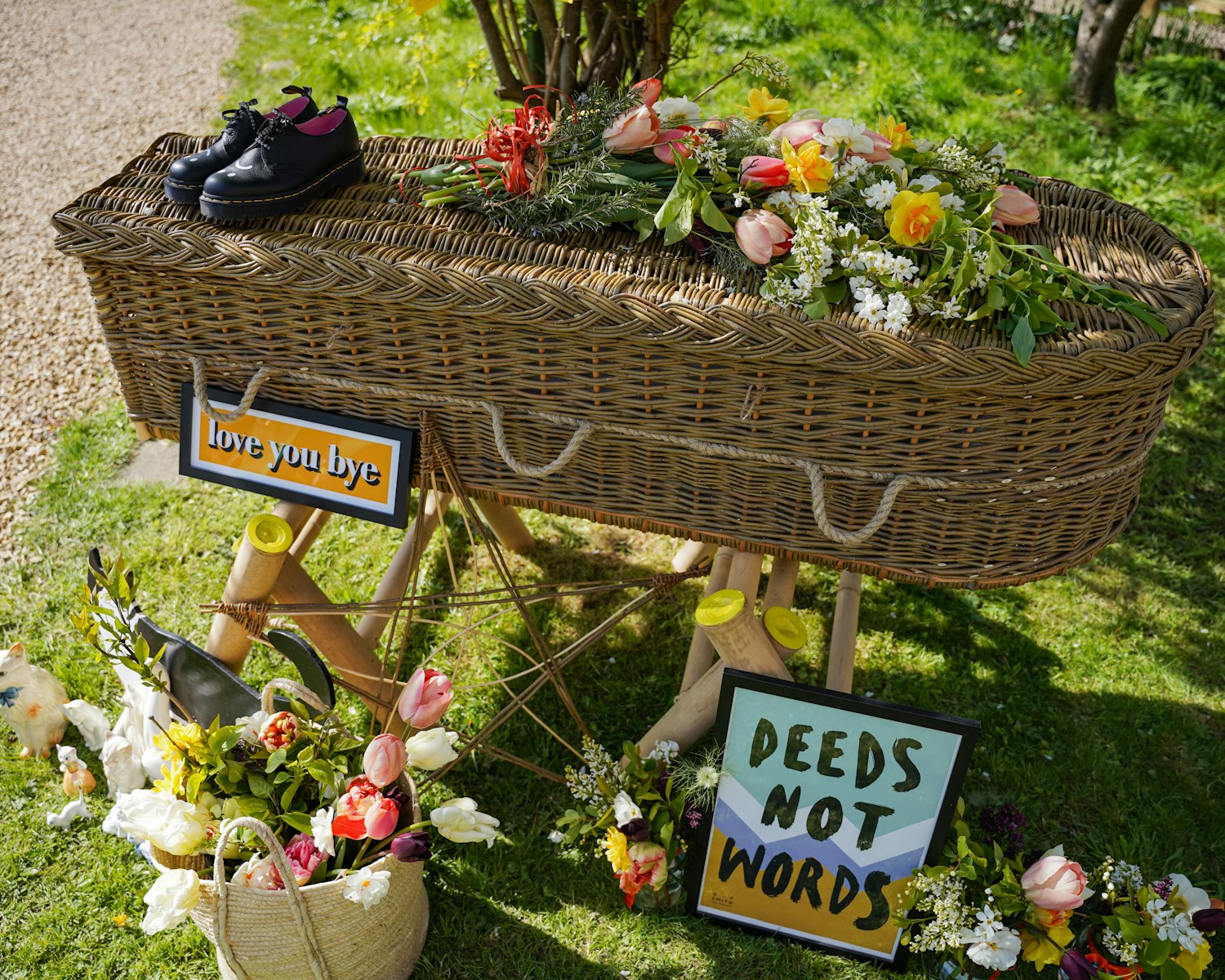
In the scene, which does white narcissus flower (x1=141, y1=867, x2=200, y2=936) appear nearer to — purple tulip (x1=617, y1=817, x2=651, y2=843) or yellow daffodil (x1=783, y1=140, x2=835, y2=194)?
purple tulip (x1=617, y1=817, x2=651, y2=843)

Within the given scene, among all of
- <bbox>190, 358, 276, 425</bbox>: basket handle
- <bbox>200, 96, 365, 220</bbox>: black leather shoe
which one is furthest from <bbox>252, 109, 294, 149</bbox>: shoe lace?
<bbox>190, 358, 276, 425</bbox>: basket handle

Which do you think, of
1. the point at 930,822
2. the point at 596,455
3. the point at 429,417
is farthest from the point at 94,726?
the point at 930,822

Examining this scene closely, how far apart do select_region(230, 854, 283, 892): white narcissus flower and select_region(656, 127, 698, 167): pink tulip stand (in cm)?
126

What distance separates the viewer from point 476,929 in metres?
1.85

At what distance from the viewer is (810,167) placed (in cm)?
150

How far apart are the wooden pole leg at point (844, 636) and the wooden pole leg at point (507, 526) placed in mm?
868

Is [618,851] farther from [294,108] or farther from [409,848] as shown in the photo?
[294,108]

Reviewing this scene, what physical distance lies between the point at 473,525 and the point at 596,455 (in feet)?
1.09

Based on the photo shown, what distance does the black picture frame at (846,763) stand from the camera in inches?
63.5

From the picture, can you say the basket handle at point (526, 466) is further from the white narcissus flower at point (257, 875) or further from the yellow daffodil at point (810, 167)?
the white narcissus flower at point (257, 875)

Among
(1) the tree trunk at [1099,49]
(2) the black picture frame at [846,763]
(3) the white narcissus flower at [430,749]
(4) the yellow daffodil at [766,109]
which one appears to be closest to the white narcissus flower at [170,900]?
(3) the white narcissus flower at [430,749]

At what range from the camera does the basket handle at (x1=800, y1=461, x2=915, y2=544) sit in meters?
1.46

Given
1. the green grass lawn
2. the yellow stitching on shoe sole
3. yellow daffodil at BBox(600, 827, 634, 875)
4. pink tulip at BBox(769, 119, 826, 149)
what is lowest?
the green grass lawn

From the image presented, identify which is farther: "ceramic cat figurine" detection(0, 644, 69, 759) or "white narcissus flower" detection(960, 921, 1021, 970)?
"ceramic cat figurine" detection(0, 644, 69, 759)
